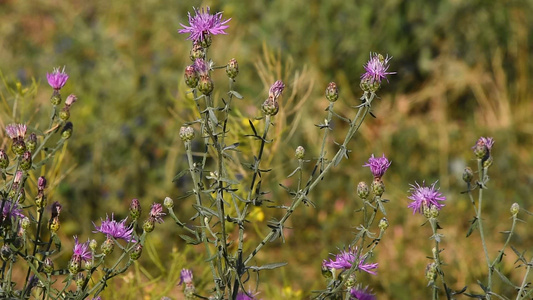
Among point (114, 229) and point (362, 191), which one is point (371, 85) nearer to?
point (362, 191)

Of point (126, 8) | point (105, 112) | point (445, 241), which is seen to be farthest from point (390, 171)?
point (126, 8)

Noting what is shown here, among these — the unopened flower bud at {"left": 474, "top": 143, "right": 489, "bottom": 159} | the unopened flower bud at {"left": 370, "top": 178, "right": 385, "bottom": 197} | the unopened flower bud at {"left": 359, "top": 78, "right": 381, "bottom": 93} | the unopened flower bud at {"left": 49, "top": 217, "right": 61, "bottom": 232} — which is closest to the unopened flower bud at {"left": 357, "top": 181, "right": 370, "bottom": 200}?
the unopened flower bud at {"left": 370, "top": 178, "right": 385, "bottom": 197}

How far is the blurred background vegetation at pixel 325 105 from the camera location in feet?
11.4

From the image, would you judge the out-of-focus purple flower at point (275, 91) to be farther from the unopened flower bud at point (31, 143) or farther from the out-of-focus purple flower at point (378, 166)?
the unopened flower bud at point (31, 143)

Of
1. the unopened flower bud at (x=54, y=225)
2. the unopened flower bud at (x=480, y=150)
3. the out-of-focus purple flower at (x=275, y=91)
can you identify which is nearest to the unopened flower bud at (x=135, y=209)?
the unopened flower bud at (x=54, y=225)

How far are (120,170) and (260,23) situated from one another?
110 centimetres

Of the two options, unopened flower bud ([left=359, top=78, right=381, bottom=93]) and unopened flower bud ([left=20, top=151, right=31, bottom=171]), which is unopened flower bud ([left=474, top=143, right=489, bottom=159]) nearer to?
unopened flower bud ([left=359, top=78, right=381, bottom=93])

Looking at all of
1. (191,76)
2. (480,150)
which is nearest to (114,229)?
(191,76)

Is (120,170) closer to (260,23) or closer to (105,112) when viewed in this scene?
(105,112)

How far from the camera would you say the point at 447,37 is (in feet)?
14.0

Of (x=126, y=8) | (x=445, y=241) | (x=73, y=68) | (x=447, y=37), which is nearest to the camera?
(x=445, y=241)

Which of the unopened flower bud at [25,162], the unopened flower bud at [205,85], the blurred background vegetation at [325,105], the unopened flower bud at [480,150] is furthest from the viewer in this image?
the blurred background vegetation at [325,105]

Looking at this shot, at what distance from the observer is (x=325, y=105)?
4.02 metres

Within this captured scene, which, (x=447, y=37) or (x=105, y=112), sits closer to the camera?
(x=105, y=112)
